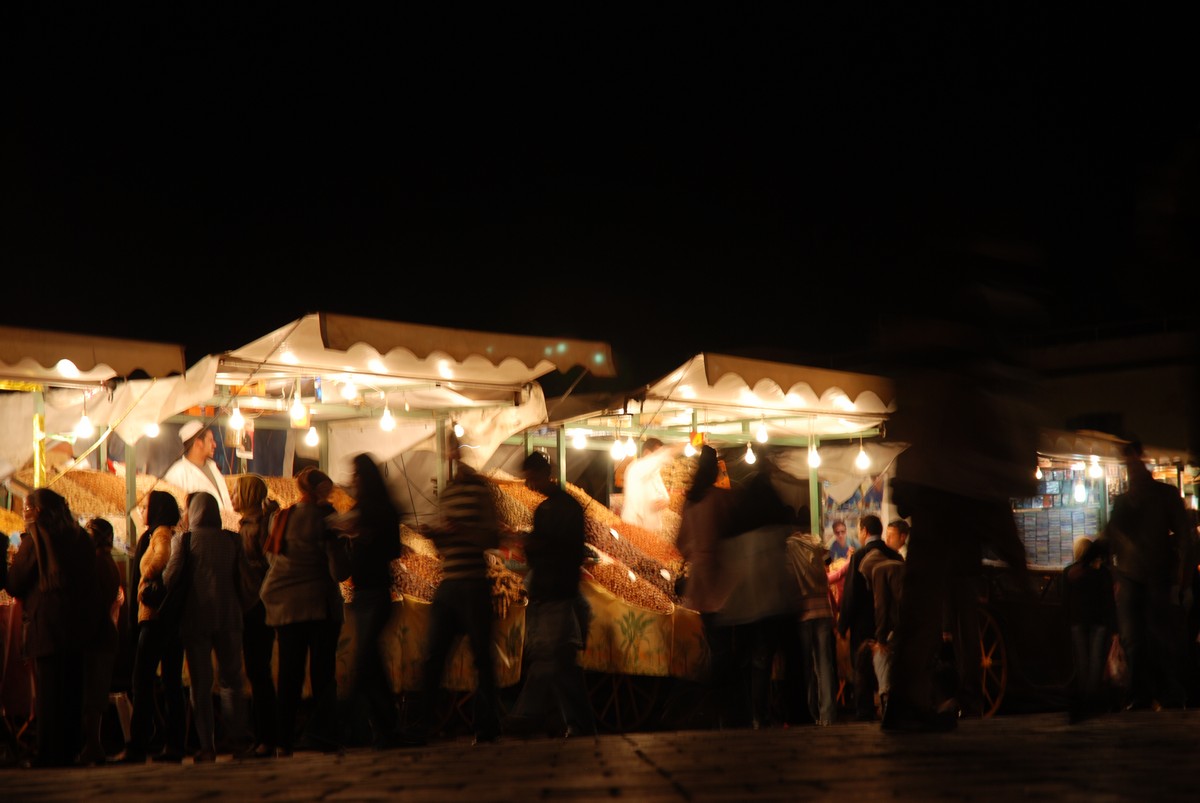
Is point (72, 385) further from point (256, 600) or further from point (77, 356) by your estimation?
point (256, 600)

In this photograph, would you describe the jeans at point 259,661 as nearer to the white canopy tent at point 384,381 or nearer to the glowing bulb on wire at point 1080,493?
the white canopy tent at point 384,381

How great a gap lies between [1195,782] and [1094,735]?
181 centimetres

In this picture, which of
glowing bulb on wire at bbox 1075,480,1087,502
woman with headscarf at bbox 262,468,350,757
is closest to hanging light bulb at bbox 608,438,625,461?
woman with headscarf at bbox 262,468,350,757

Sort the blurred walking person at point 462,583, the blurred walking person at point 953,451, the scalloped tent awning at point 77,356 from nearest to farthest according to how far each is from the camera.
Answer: the blurred walking person at point 953,451, the blurred walking person at point 462,583, the scalloped tent awning at point 77,356

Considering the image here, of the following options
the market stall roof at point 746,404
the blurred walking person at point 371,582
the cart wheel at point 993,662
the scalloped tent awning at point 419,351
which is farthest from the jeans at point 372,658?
the cart wheel at point 993,662

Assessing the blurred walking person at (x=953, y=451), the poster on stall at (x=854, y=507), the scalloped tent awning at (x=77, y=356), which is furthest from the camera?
the poster on stall at (x=854, y=507)

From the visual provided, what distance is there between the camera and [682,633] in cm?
1059

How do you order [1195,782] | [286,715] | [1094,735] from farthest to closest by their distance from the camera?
[286,715]
[1094,735]
[1195,782]

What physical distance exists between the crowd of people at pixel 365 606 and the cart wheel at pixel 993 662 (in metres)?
1.62

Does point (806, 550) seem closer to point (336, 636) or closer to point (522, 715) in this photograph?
point (522, 715)

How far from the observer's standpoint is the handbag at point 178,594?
8.12 metres

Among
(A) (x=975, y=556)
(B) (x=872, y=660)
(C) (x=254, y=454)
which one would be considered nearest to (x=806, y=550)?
(B) (x=872, y=660)

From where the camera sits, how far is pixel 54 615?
7.72 meters

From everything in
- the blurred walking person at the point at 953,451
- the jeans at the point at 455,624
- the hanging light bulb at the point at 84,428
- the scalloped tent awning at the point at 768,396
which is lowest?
the jeans at the point at 455,624
